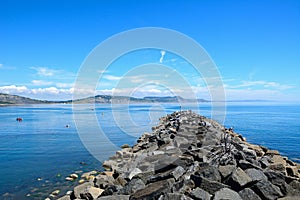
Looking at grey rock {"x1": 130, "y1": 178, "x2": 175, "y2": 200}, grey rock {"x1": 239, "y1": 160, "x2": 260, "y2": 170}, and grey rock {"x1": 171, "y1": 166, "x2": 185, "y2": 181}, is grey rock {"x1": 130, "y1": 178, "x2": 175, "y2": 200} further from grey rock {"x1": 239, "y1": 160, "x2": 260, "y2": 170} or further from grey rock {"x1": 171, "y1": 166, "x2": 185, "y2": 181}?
grey rock {"x1": 239, "y1": 160, "x2": 260, "y2": 170}

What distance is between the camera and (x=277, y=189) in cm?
387

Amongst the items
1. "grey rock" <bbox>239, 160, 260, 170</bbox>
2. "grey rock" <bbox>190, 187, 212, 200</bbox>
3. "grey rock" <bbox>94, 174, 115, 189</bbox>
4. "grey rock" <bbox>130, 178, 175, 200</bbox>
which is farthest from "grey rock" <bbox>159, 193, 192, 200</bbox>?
"grey rock" <bbox>94, 174, 115, 189</bbox>

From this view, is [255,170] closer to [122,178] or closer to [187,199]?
[187,199]

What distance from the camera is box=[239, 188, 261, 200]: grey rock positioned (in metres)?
3.71

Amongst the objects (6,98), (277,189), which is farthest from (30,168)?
(6,98)

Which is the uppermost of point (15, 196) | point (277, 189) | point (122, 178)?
point (277, 189)

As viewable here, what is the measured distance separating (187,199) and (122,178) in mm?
2346

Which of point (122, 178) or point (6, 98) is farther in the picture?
point (6, 98)

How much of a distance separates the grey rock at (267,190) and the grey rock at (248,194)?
0.09 meters

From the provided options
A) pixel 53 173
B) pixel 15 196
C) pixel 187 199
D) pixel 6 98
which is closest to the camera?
pixel 187 199

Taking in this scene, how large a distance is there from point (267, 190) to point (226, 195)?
64 centimetres

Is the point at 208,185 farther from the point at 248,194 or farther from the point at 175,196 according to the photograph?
the point at 175,196

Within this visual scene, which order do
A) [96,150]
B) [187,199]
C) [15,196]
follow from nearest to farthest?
[187,199] → [15,196] → [96,150]

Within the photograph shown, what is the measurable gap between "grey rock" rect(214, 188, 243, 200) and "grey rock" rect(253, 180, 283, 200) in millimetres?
337
